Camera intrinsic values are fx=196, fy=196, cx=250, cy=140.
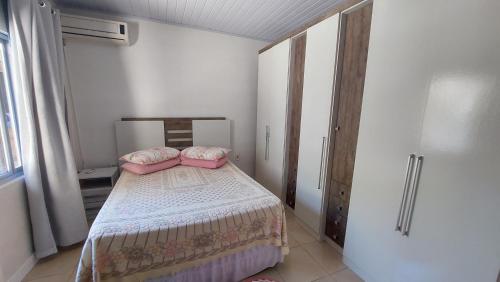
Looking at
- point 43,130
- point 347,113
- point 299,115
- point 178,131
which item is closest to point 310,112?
point 299,115

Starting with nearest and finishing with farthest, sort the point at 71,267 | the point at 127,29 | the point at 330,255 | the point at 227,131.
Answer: the point at 71,267, the point at 330,255, the point at 127,29, the point at 227,131

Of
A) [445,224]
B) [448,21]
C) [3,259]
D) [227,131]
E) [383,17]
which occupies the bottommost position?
[3,259]

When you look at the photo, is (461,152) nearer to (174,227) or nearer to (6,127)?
(174,227)

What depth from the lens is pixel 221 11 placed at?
222 centimetres

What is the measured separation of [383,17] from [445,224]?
51.9 inches

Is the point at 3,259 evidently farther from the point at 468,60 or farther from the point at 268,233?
the point at 468,60

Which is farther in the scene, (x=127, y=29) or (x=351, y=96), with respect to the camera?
(x=127, y=29)

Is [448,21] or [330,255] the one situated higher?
[448,21]

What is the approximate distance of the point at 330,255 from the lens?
1832 mm

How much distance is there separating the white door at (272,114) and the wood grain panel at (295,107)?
0.08 metres

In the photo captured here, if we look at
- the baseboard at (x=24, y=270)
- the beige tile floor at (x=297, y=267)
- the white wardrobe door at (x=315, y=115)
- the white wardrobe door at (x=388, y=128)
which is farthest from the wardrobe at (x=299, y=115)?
the baseboard at (x=24, y=270)

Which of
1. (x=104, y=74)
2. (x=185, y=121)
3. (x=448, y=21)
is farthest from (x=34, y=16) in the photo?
(x=448, y=21)

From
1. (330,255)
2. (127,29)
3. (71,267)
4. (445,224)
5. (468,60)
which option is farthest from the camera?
(127,29)

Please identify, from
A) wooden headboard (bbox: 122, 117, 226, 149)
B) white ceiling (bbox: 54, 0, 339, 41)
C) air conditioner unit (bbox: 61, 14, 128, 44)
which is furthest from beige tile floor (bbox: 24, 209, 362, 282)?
white ceiling (bbox: 54, 0, 339, 41)
